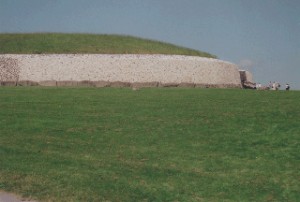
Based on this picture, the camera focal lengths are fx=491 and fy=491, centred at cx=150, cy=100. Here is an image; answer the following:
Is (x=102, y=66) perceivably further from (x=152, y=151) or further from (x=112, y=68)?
(x=152, y=151)

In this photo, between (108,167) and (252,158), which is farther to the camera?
(252,158)

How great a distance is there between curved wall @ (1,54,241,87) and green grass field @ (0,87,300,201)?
15.3 metres

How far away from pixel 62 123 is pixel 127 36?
95.9ft

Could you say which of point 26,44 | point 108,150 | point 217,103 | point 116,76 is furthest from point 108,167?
point 26,44

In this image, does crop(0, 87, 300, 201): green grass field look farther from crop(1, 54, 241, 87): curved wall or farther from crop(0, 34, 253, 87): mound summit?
crop(1, 54, 241, 87): curved wall

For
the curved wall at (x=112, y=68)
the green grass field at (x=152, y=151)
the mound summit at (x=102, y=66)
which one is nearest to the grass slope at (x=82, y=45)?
the mound summit at (x=102, y=66)

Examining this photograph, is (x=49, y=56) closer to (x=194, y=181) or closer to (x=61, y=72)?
(x=61, y=72)

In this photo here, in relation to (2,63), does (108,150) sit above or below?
below

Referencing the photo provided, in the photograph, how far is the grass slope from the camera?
3888 cm

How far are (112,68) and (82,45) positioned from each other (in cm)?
497

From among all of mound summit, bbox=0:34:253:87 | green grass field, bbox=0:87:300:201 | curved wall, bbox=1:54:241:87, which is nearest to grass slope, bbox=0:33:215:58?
mound summit, bbox=0:34:253:87

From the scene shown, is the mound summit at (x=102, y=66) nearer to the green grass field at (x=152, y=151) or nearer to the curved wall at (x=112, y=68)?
the curved wall at (x=112, y=68)

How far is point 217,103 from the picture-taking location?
2073 cm

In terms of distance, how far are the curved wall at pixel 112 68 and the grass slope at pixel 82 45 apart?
5.91 feet
